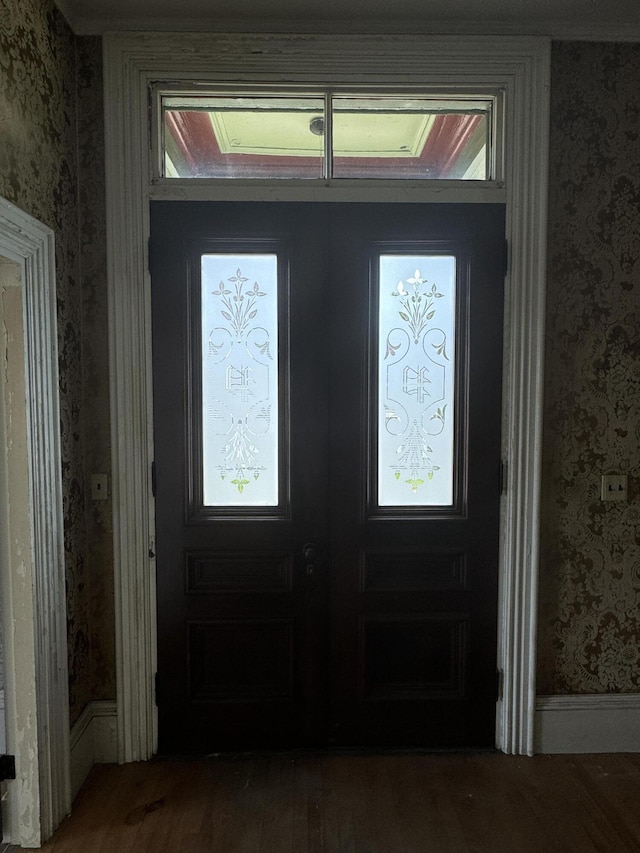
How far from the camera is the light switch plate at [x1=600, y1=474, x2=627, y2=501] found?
2436mm

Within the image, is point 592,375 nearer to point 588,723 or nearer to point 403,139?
point 403,139

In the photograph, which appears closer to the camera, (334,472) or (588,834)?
(588,834)

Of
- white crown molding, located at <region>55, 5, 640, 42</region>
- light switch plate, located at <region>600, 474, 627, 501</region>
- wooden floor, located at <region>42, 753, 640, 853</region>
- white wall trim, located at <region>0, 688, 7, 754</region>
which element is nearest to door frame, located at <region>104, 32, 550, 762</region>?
white crown molding, located at <region>55, 5, 640, 42</region>

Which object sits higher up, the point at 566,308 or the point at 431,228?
the point at 431,228

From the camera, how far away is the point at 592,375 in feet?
7.95

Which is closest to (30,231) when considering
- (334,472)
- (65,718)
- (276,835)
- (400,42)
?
(334,472)

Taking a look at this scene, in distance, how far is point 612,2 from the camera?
218 centimetres

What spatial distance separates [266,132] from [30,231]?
3.49 feet

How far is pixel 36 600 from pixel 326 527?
3.71 feet

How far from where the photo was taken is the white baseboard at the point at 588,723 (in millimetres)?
2473

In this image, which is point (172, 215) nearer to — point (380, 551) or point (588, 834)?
point (380, 551)

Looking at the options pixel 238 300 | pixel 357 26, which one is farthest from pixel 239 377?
pixel 357 26

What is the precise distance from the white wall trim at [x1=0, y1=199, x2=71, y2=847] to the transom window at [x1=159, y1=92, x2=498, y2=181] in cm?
77

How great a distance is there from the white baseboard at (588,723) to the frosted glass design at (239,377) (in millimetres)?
1579
